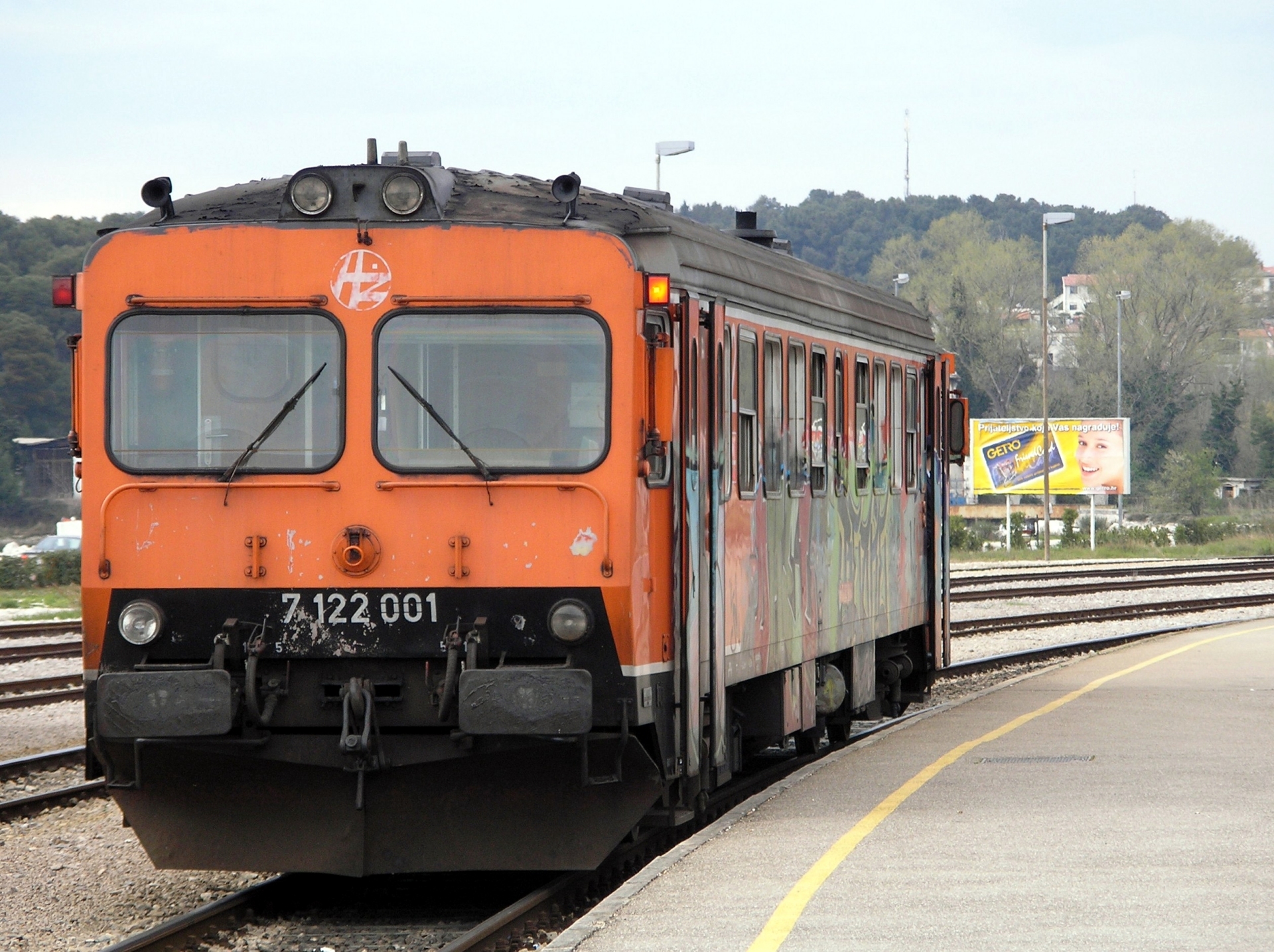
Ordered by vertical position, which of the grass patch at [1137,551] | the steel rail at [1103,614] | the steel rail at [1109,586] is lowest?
the steel rail at [1103,614]

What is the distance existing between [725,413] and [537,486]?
1.56 metres

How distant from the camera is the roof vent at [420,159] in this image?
877cm

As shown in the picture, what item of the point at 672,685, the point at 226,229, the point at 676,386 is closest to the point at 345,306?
the point at 226,229

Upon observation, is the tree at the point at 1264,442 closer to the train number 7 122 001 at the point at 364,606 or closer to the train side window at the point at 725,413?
the train side window at the point at 725,413

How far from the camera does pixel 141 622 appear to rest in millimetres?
7980

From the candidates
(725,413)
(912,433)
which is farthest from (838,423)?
(912,433)

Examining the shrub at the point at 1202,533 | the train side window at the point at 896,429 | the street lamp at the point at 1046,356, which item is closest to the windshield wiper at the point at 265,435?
the train side window at the point at 896,429

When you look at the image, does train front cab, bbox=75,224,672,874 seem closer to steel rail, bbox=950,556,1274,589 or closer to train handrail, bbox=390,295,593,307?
train handrail, bbox=390,295,593,307

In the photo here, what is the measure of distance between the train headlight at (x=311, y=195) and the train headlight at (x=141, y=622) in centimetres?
182

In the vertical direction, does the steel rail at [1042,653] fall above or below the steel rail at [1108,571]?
below

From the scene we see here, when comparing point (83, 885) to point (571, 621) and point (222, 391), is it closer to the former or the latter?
point (222, 391)

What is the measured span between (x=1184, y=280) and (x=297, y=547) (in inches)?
3796

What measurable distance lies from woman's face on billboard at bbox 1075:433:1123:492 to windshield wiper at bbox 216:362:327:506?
162 ft

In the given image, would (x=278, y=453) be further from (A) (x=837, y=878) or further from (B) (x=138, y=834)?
(A) (x=837, y=878)
